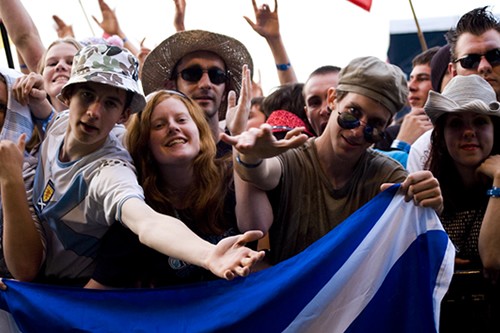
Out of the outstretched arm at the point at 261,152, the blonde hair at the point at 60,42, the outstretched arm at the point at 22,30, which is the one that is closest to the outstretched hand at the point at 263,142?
the outstretched arm at the point at 261,152

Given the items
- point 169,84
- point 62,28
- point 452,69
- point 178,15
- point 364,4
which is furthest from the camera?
point 62,28

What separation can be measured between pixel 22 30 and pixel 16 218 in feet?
5.33

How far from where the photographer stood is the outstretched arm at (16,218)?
3.34 m

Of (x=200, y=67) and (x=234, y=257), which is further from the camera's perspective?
(x=200, y=67)

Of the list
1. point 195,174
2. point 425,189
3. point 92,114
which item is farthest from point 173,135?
point 425,189

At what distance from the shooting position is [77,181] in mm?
3316

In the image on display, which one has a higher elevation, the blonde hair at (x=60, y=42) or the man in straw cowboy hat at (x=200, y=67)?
the blonde hair at (x=60, y=42)

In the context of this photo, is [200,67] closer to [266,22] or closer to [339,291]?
[266,22]

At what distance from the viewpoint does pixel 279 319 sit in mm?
2998

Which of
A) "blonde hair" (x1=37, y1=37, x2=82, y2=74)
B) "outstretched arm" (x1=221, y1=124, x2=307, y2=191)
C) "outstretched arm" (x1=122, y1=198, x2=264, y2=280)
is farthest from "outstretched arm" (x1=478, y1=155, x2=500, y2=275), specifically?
"blonde hair" (x1=37, y1=37, x2=82, y2=74)

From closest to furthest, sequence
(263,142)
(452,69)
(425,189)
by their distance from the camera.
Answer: (263,142), (425,189), (452,69)

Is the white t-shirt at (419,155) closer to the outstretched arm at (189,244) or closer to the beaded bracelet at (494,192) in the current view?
the beaded bracelet at (494,192)

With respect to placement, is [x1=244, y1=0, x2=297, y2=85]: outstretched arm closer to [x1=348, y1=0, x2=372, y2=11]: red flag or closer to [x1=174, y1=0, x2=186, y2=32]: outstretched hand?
[x1=174, y1=0, x2=186, y2=32]: outstretched hand

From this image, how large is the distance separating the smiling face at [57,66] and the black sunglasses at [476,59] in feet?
6.65
